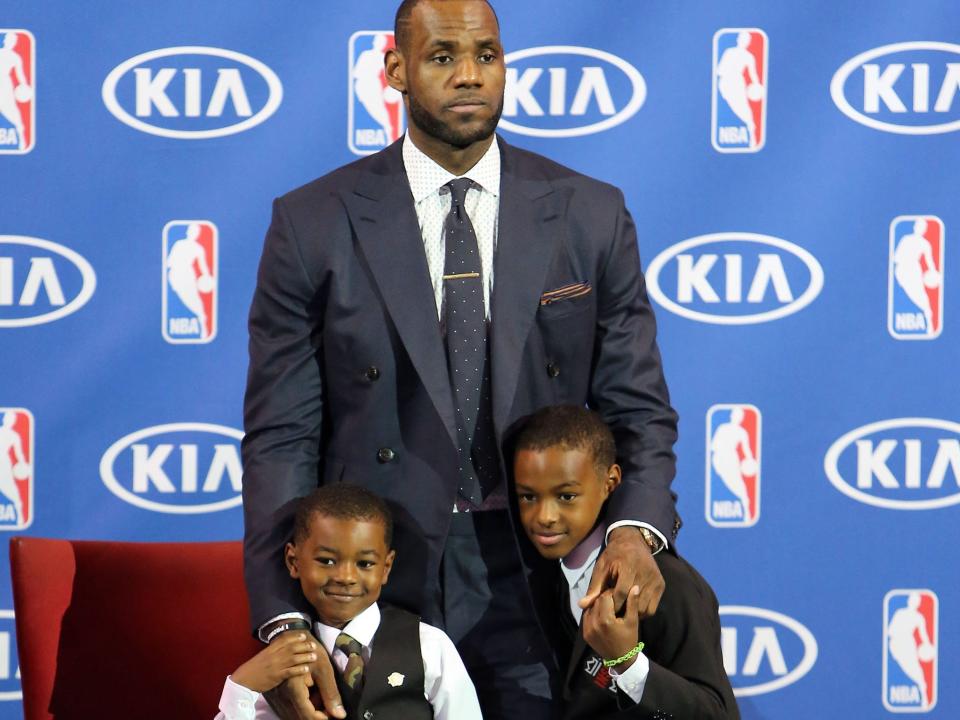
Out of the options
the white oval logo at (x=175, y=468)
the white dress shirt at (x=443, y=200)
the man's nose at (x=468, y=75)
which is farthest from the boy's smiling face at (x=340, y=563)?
the white oval logo at (x=175, y=468)

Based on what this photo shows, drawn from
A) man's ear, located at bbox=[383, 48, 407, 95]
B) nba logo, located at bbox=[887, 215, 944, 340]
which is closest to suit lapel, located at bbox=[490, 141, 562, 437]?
man's ear, located at bbox=[383, 48, 407, 95]

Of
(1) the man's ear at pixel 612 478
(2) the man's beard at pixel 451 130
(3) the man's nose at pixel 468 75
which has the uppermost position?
(3) the man's nose at pixel 468 75

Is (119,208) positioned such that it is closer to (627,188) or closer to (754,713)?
(627,188)

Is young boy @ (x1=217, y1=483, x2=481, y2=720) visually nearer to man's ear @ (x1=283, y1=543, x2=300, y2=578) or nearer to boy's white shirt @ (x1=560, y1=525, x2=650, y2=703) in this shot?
man's ear @ (x1=283, y1=543, x2=300, y2=578)

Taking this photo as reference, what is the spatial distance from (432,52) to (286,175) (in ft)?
3.60

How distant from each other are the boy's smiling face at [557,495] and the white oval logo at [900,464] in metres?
1.31

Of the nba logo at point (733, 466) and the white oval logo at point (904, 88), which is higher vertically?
the white oval logo at point (904, 88)

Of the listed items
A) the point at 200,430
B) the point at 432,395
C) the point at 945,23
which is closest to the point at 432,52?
the point at 432,395

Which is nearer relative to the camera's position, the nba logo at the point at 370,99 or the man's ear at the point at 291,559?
the man's ear at the point at 291,559

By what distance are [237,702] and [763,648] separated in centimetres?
171

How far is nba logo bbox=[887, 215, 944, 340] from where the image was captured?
338 cm

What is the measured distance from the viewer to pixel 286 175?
331 centimetres

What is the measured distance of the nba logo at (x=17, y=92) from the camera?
10.6ft

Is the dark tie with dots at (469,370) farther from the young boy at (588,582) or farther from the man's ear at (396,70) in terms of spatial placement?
the man's ear at (396,70)
